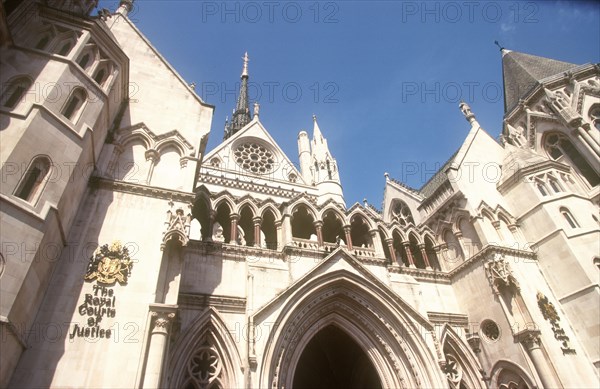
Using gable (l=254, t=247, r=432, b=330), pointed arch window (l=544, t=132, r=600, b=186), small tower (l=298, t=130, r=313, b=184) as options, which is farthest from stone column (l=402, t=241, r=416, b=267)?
small tower (l=298, t=130, r=313, b=184)

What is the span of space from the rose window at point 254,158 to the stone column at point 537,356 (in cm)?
1915

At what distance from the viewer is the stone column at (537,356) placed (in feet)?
44.0

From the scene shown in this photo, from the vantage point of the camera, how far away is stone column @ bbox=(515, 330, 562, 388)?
44.0 ft

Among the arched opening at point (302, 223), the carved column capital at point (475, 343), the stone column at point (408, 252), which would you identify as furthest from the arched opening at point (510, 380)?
the arched opening at point (302, 223)

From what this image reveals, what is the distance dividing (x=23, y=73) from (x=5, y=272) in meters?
5.99

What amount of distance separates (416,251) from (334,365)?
7454mm

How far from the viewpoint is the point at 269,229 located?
61.1 ft

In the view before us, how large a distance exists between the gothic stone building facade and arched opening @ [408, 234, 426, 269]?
0.29ft

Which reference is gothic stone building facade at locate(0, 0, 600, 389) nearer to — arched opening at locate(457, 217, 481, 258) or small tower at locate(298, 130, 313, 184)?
arched opening at locate(457, 217, 481, 258)

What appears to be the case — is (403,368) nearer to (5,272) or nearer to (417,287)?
(417,287)

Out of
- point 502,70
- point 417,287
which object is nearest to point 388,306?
point 417,287

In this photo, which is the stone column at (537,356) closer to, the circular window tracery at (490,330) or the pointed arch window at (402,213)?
the circular window tracery at (490,330)

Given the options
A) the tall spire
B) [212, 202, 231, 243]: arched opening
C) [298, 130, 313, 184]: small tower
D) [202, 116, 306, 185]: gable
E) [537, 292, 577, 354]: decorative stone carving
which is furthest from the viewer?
the tall spire

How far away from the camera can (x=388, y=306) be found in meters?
15.2
